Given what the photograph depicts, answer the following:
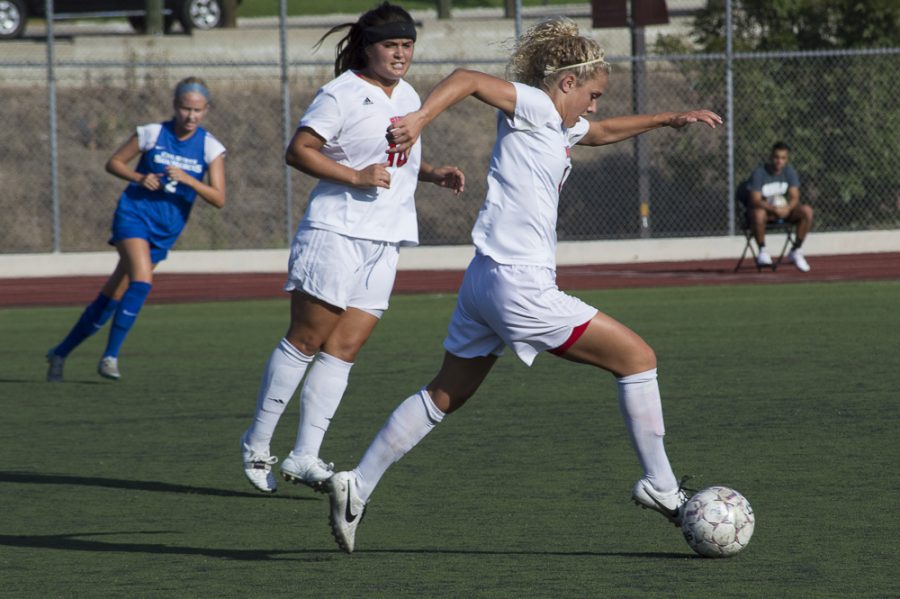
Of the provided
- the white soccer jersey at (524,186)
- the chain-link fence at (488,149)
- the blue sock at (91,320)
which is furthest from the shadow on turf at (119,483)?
the chain-link fence at (488,149)

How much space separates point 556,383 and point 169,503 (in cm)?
387

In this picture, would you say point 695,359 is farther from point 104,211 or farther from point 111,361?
point 104,211

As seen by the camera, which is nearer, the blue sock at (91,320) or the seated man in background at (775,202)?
Result: the blue sock at (91,320)

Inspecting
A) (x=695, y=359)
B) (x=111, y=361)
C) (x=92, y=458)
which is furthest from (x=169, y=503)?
(x=695, y=359)

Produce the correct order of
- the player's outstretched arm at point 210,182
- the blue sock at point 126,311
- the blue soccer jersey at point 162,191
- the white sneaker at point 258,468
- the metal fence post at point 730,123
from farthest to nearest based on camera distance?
the metal fence post at point 730,123 < the blue sock at point 126,311 < the blue soccer jersey at point 162,191 < the player's outstretched arm at point 210,182 < the white sneaker at point 258,468

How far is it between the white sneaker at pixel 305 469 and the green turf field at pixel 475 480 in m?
0.14

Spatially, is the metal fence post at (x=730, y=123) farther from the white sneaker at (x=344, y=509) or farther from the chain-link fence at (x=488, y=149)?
the white sneaker at (x=344, y=509)

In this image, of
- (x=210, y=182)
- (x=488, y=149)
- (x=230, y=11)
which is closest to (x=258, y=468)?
(x=210, y=182)

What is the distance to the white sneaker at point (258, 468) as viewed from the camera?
641cm

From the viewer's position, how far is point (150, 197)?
980 centimetres

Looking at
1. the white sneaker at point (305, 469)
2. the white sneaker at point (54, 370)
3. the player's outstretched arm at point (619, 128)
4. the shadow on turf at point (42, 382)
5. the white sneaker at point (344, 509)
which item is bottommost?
the shadow on turf at point (42, 382)

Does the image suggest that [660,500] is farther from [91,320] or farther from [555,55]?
[91,320]

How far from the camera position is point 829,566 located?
4996 mm

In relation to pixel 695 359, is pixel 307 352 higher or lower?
higher
